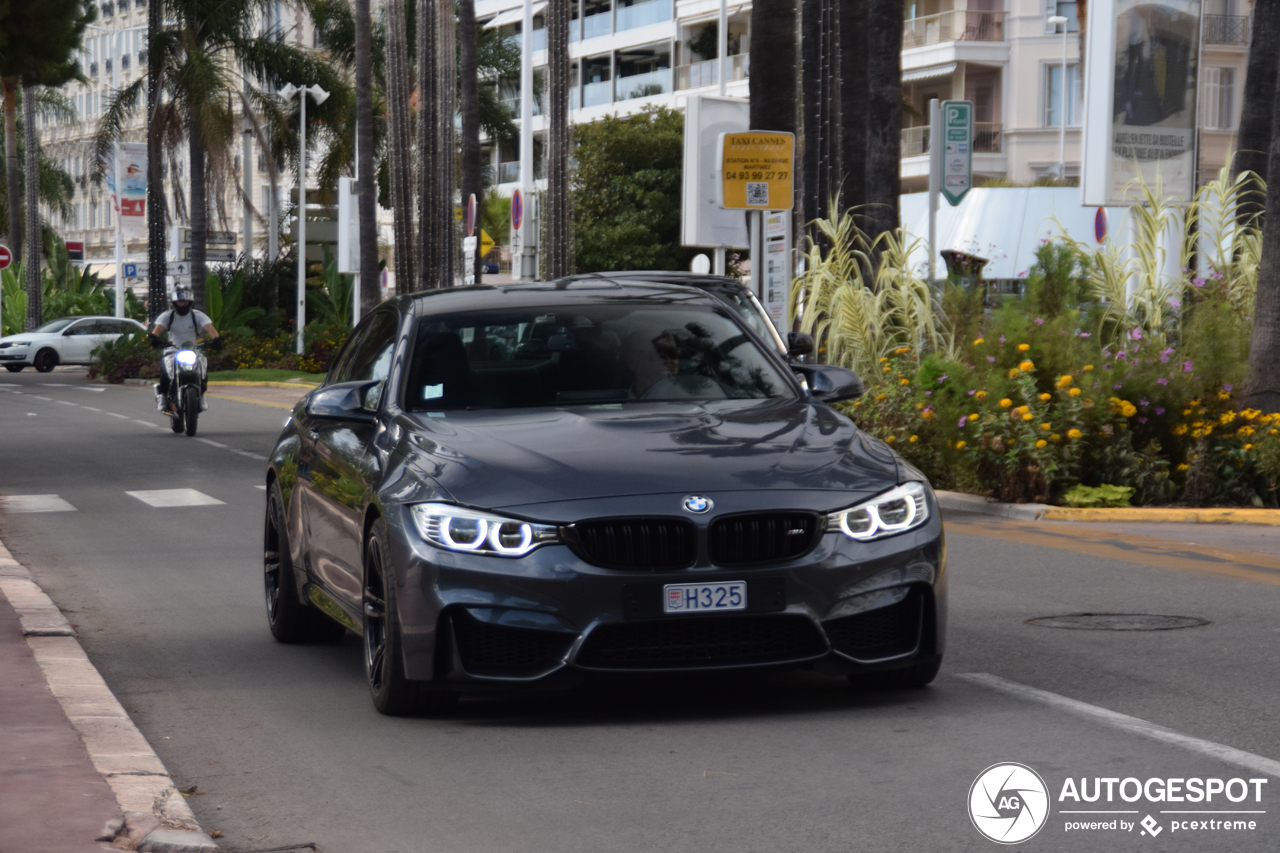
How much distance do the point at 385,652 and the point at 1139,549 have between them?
6.88m

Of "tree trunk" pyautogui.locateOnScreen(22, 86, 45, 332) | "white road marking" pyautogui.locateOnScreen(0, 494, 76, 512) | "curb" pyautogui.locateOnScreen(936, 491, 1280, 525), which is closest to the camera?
"curb" pyautogui.locateOnScreen(936, 491, 1280, 525)

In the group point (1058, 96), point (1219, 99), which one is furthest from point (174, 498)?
point (1219, 99)

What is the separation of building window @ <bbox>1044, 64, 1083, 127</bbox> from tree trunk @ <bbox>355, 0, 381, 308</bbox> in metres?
20.6

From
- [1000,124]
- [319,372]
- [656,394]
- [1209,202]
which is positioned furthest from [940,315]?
[1000,124]

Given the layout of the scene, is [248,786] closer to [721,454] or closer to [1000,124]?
[721,454]

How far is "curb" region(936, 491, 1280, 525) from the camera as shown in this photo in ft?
45.8

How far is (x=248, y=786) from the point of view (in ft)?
20.4

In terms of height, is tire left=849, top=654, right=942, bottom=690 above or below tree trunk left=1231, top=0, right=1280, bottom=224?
below

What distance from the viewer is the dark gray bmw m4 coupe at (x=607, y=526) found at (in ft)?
21.2

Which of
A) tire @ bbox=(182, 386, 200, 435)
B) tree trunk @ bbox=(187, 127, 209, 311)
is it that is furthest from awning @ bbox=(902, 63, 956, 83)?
tire @ bbox=(182, 386, 200, 435)

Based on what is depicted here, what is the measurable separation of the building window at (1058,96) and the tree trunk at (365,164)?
20.6 m

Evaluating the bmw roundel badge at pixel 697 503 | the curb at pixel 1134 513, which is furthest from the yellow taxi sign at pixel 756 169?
the bmw roundel badge at pixel 697 503

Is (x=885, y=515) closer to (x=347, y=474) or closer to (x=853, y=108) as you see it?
(x=347, y=474)

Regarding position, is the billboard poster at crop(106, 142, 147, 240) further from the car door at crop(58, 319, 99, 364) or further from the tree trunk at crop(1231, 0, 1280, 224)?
the tree trunk at crop(1231, 0, 1280, 224)
